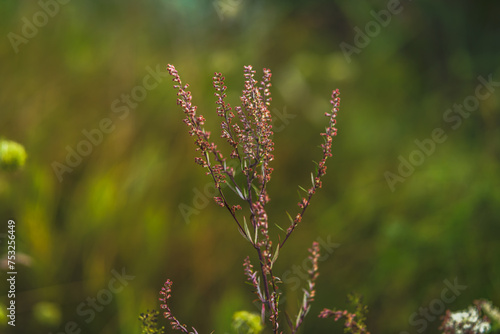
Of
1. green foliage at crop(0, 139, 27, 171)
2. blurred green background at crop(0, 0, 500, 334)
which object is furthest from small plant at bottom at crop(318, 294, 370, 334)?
green foliage at crop(0, 139, 27, 171)

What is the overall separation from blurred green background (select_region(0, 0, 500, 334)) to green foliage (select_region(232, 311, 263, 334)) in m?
0.20

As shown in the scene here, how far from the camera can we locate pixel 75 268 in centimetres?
136

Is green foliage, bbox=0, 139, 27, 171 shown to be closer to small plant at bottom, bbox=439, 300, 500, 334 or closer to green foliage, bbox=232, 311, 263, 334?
green foliage, bbox=232, 311, 263, 334

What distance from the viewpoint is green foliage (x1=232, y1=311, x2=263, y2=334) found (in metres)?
0.83

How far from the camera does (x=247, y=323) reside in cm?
85

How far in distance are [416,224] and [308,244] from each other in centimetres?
33


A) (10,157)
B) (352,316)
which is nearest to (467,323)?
(352,316)

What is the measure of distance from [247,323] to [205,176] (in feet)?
2.53

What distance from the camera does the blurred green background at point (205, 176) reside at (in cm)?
131

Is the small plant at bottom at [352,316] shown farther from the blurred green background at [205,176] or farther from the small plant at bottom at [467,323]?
the blurred green background at [205,176]

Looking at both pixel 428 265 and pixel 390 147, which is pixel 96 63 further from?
pixel 428 265

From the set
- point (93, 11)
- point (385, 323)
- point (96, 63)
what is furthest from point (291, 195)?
point (93, 11)

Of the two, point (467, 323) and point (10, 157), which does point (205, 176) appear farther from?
point (467, 323)

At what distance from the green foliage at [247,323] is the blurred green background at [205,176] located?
0.66 feet
